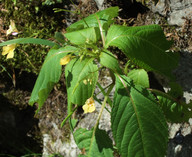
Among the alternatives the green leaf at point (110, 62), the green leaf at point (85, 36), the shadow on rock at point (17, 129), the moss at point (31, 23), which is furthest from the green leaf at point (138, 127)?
the shadow on rock at point (17, 129)

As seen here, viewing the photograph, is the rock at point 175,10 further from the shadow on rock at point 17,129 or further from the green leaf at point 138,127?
the shadow on rock at point 17,129

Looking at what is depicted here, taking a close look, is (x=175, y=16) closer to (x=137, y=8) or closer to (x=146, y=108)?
(x=137, y=8)

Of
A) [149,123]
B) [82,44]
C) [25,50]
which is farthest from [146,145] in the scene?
[25,50]

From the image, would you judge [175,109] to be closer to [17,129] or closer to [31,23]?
[31,23]

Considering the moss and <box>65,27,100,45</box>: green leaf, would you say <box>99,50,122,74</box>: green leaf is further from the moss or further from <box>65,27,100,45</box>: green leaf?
the moss

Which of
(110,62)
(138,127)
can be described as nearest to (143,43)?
(110,62)

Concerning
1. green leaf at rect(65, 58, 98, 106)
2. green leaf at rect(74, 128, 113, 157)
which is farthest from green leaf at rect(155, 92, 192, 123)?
green leaf at rect(65, 58, 98, 106)
